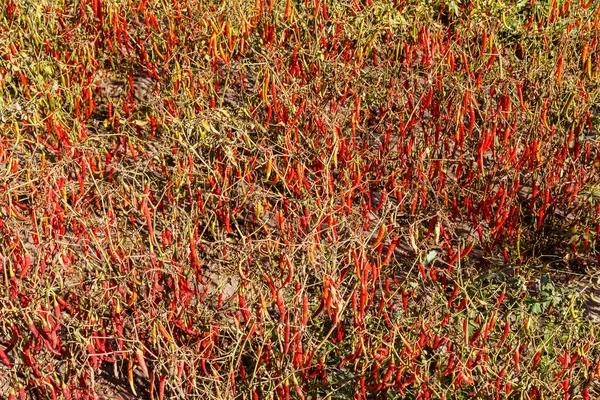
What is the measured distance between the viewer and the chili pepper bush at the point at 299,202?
105 inches

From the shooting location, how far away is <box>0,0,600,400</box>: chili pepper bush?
2.68 m

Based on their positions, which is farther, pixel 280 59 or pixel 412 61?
pixel 412 61

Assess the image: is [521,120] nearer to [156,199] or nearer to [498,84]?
[498,84]

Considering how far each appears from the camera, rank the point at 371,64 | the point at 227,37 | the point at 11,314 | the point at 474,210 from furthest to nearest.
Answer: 1. the point at 371,64
2. the point at 227,37
3. the point at 474,210
4. the point at 11,314

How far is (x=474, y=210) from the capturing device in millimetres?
3410

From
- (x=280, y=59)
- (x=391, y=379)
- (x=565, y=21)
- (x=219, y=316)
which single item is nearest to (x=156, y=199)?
(x=219, y=316)

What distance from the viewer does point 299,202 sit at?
10.3 feet

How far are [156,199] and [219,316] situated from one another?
2.20ft

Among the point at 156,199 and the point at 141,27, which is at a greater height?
the point at 141,27

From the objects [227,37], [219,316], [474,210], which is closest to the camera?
[219,316]

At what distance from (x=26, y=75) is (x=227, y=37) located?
98 cm

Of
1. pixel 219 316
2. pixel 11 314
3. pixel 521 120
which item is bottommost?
pixel 219 316

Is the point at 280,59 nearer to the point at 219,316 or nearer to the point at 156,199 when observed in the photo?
the point at 156,199

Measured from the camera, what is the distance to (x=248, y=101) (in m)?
3.79
